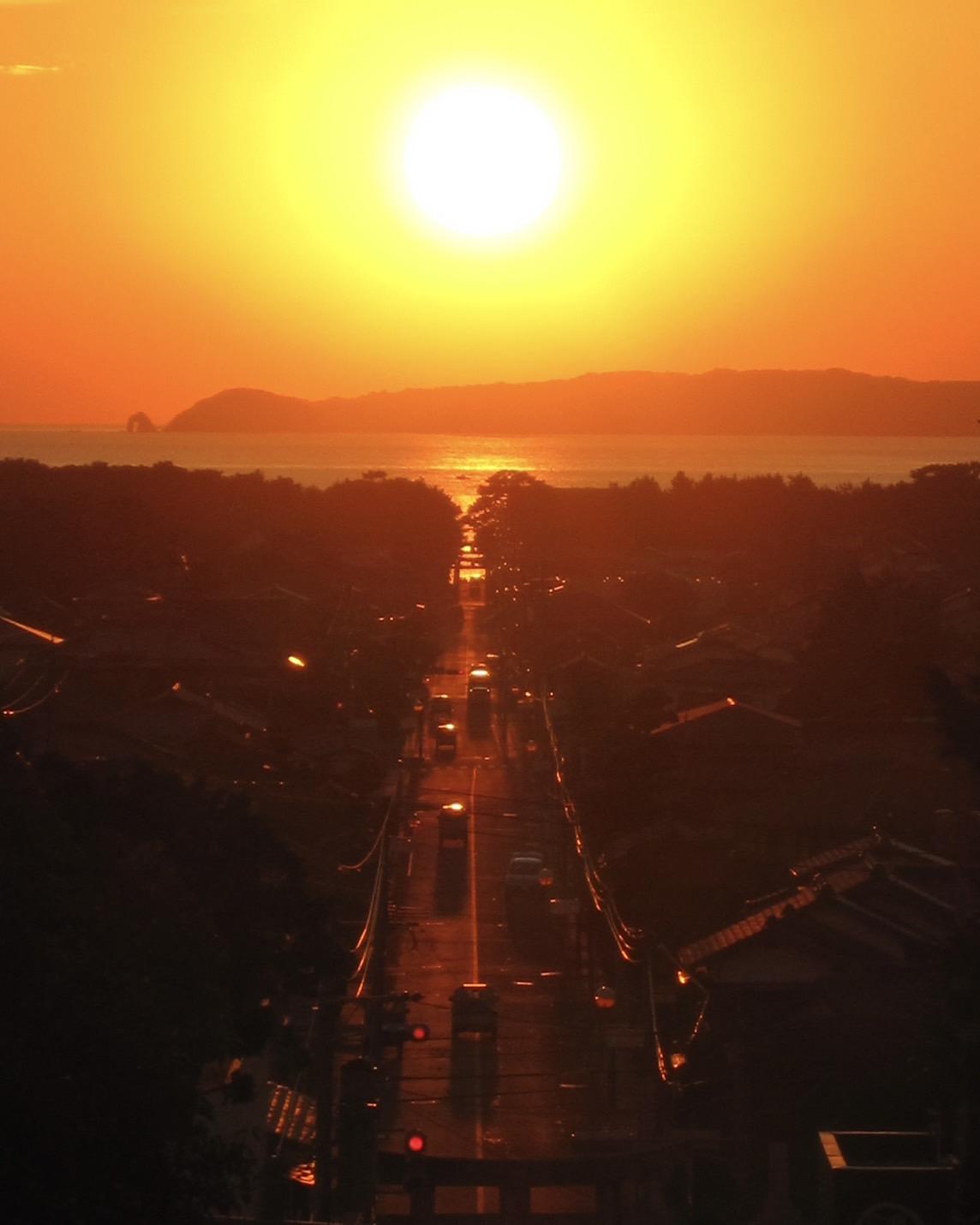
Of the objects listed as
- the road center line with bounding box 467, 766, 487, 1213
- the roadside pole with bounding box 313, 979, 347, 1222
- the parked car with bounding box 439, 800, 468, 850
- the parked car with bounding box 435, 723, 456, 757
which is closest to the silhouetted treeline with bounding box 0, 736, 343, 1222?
the roadside pole with bounding box 313, 979, 347, 1222

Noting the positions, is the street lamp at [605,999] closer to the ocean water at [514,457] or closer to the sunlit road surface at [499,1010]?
the sunlit road surface at [499,1010]

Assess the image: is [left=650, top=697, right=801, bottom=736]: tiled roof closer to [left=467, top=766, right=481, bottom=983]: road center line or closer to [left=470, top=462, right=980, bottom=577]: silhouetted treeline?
[left=467, top=766, right=481, bottom=983]: road center line

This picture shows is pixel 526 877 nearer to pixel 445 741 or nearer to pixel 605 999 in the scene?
pixel 605 999

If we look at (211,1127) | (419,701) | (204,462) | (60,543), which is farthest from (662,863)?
(204,462)

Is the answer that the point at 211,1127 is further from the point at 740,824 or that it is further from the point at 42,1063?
the point at 740,824

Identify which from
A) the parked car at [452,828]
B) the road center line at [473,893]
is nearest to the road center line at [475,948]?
the road center line at [473,893]
